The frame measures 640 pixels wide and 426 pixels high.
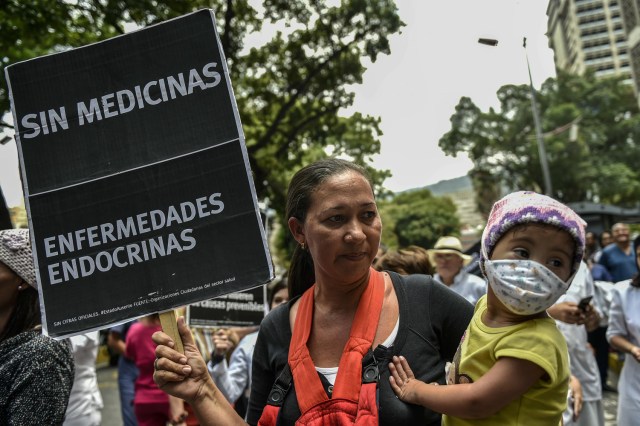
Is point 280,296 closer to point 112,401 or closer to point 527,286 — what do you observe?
point 527,286

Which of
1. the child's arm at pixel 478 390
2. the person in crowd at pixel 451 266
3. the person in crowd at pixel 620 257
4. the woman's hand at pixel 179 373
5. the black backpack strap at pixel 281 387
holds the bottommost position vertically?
the person in crowd at pixel 620 257

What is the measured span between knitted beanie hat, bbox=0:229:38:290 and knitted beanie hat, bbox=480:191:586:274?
170cm

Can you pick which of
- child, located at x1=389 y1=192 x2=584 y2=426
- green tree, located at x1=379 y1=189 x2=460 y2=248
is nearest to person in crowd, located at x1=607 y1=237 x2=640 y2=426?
child, located at x1=389 y1=192 x2=584 y2=426

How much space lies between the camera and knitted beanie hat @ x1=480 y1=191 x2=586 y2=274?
1896 millimetres

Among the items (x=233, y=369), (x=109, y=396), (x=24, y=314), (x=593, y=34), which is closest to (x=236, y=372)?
(x=233, y=369)

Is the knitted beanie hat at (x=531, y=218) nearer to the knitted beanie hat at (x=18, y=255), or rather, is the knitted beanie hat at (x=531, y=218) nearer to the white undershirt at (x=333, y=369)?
the white undershirt at (x=333, y=369)

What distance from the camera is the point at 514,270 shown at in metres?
1.89

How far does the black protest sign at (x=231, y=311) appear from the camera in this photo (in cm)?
510

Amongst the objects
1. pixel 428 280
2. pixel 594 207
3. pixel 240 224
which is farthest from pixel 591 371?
pixel 594 207

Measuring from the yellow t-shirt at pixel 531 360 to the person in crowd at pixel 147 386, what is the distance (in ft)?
13.9

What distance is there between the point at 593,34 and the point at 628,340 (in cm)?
12866

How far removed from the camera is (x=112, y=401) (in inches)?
462

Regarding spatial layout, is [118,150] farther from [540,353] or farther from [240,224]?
[540,353]

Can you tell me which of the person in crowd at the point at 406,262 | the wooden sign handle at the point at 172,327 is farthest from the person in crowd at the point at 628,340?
the wooden sign handle at the point at 172,327
